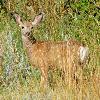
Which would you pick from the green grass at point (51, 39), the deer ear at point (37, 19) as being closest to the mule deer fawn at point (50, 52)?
the deer ear at point (37, 19)

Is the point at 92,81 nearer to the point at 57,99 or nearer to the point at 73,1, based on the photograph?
the point at 57,99

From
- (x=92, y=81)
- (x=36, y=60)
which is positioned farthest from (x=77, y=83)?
(x=36, y=60)

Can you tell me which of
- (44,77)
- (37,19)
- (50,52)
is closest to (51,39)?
(50,52)

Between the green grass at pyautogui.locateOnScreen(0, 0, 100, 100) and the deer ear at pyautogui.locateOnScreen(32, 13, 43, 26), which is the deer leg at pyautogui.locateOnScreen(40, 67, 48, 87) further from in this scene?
the deer ear at pyautogui.locateOnScreen(32, 13, 43, 26)

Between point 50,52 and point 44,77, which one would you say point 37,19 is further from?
point 44,77

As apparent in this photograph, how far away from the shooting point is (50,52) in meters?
6.55

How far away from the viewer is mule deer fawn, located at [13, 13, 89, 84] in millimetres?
5625

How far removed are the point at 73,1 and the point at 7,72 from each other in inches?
117

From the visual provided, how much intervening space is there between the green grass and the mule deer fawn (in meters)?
0.11

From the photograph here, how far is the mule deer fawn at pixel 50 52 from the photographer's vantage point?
563 cm

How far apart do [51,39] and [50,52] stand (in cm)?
58

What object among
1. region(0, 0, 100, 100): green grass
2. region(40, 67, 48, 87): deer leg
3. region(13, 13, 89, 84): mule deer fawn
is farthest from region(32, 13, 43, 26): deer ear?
region(40, 67, 48, 87): deer leg

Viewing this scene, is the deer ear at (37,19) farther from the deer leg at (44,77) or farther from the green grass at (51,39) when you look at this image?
the deer leg at (44,77)

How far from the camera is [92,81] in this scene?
507 cm
